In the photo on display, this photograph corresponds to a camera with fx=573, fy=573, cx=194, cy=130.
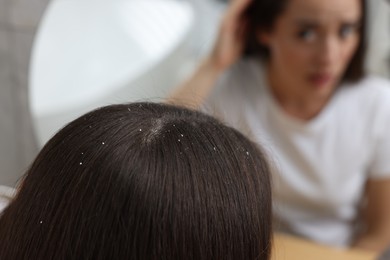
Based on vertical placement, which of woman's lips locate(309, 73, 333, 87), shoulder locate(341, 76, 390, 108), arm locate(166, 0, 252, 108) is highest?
arm locate(166, 0, 252, 108)

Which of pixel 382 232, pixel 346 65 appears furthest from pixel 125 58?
pixel 382 232

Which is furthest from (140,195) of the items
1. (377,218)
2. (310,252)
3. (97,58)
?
(377,218)

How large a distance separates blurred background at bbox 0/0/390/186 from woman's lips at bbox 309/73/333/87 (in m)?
0.30

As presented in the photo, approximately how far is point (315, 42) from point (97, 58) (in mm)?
390

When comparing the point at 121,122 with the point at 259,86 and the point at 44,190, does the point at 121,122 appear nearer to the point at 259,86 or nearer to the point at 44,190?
the point at 44,190

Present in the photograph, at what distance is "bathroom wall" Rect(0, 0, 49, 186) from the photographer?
2.86ft

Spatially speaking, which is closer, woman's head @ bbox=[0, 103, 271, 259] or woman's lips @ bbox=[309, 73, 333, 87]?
woman's head @ bbox=[0, 103, 271, 259]

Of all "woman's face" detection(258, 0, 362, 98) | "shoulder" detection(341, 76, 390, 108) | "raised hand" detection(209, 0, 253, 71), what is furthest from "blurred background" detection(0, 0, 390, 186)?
"shoulder" detection(341, 76, 390, 108)

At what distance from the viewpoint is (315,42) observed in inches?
40.3

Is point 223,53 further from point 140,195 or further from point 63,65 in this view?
point 140,195

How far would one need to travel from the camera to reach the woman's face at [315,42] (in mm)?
999

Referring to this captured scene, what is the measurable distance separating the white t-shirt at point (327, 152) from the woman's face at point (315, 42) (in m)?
0.06

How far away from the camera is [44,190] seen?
0.44m

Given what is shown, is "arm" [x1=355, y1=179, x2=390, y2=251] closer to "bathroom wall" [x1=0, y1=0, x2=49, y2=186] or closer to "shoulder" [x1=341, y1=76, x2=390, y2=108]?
"shoulder" [x1=341, y1=76, x2=390, y2=108]
